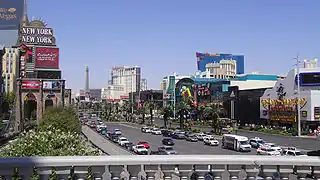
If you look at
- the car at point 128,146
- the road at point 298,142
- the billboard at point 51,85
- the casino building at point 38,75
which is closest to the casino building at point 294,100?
the road at point 298,142

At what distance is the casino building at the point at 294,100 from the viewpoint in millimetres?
72750

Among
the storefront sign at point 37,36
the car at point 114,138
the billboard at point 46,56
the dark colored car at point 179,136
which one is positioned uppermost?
the storefront sign at point 37,36

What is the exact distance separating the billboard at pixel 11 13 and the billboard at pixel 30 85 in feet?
67.3

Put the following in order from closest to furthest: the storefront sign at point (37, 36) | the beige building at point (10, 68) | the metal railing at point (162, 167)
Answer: the metal railing at point (162, 167) < the storefront sign at point (37, 36) < the beige building at point (10, 68)

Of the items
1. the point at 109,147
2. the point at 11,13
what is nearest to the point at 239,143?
the point at 109,147

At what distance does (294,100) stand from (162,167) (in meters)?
74.4

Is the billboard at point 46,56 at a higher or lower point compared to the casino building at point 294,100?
higher

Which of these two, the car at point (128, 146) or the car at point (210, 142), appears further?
the car at point (210, 142)

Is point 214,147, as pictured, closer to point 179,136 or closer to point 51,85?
point 179,136

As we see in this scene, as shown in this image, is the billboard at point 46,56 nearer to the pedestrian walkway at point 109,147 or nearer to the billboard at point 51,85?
the billboard at point 51,85

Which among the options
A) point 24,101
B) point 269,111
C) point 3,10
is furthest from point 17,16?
point 269,111

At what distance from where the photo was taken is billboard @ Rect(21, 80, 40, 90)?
319 feet

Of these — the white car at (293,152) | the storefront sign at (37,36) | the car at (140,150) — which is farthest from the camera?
the storefront sign at (37,36)

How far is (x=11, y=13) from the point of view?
348ft
